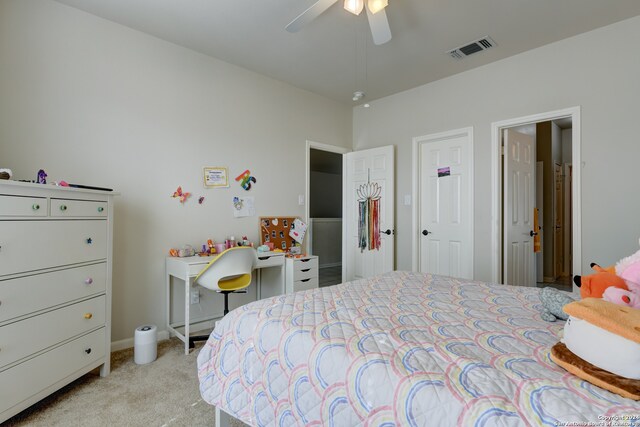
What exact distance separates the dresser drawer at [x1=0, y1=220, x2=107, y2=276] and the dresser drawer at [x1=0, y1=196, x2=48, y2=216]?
5 cm

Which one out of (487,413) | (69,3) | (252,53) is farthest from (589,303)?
(69,3)

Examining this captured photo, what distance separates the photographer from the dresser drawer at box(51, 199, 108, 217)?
1.84 m

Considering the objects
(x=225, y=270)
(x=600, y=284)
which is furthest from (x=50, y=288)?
(x=600, y=284)

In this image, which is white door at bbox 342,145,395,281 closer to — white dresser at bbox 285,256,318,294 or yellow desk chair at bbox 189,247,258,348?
white dresser at bbox 285,256,318,294

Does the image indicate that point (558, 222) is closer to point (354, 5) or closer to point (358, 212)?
point (358, 212)

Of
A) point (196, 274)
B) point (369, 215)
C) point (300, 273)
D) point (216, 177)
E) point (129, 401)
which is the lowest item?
point (129, 401)

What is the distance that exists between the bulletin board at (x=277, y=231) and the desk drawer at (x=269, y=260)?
38cm

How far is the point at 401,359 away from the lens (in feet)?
3.18

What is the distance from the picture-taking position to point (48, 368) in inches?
70.1

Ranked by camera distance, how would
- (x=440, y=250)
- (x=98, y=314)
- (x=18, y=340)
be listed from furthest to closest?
(x=440, y=250), (x=98, y=314), (x=18, y=340)

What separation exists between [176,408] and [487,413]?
171 cm

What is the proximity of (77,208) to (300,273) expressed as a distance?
200cm

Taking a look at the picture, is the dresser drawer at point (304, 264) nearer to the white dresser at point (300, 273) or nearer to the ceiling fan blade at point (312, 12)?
the white dresser at point (300, 273)

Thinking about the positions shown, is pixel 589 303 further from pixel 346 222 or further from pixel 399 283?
pixel 346 222
